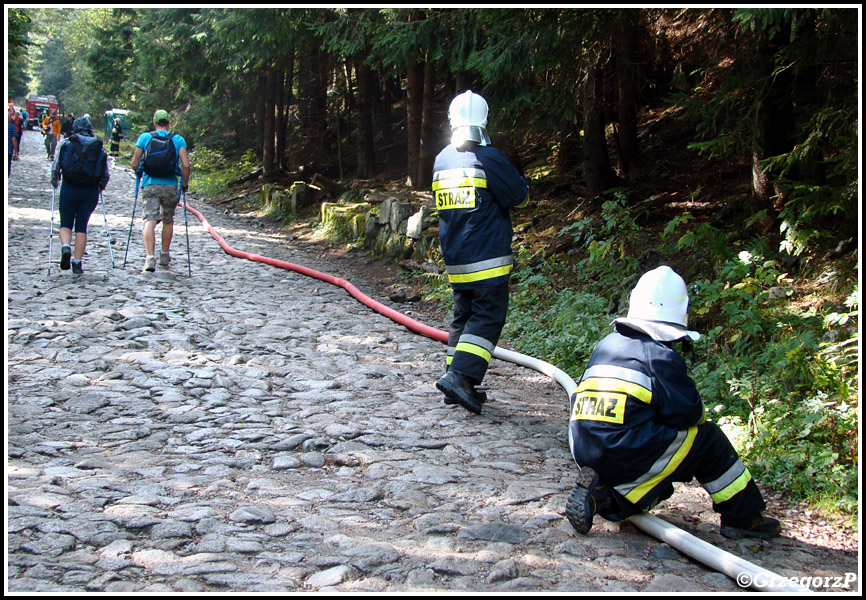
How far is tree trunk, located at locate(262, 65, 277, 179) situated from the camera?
2227 cm

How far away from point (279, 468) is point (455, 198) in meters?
2.49

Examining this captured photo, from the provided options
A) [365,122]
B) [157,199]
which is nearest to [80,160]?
[157,199]

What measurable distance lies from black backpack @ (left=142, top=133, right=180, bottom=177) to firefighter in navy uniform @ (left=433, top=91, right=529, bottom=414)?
19.6 feet

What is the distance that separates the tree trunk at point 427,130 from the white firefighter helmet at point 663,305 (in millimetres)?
11954

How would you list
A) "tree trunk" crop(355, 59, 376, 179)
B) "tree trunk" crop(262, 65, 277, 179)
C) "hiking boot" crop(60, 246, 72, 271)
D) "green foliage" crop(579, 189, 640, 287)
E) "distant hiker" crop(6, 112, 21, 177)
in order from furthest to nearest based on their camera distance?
"distant hiker" crop(6, 112, 21, 177), "tree trunk" crop(262, 65, 277, 179), "tree trunk" crop(355, 59, 376, 179), "hiking boot" crop(60, 246, 72, 271), "green foliage" crop(579, 189, 640, 287)

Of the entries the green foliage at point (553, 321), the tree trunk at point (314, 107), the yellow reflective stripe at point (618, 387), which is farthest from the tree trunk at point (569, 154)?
the tree trunk at point (314, 107)

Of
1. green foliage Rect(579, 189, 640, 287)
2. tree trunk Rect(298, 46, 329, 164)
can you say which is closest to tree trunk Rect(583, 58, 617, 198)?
green foliage Rect(579, 189, 640, 287)

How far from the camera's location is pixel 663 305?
3.91 metres

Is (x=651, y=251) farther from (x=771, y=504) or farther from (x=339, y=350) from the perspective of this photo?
(x=771, y=504)

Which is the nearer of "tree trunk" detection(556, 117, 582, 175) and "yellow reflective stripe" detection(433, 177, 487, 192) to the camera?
"yellow reflective stripe" detection(433, 177, 487, 192)

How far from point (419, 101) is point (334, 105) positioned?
871cm

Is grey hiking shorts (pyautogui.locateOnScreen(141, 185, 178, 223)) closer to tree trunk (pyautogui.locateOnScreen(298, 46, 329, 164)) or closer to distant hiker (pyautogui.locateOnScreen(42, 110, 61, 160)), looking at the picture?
tree trunk (pyautogui.locateOnScreen(298, 46, 329, 164))

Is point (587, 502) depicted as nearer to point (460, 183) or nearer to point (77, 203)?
point (460, 183)

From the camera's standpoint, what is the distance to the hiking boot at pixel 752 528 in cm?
399
